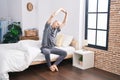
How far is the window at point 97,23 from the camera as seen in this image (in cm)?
436

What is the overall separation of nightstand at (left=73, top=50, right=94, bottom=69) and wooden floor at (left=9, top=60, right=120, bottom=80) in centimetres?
15

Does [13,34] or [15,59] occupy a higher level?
[13,34]

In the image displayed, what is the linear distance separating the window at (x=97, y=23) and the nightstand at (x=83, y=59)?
35 centimetres

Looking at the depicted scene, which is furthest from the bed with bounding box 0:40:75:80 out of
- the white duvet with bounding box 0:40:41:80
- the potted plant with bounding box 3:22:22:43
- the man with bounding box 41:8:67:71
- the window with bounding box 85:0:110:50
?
the potted plant with bounding box 3:22:22:43

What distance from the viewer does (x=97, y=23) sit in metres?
4.63

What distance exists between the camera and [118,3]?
3.92 metres

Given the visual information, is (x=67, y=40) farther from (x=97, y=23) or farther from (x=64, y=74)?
(x=64, y=74)

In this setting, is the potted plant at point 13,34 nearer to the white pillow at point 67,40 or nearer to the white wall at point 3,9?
the white wall at point 3,9

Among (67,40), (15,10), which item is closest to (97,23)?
(67,40)

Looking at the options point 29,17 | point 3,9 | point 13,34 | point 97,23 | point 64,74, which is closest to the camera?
point 64,74

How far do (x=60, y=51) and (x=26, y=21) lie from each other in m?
2.52

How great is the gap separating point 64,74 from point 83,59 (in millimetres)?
676

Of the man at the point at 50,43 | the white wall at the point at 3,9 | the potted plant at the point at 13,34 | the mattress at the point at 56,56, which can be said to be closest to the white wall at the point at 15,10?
the white wall at the point at 3,9

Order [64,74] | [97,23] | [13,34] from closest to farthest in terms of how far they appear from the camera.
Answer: [64,74] → [97,23] → [13,34]
